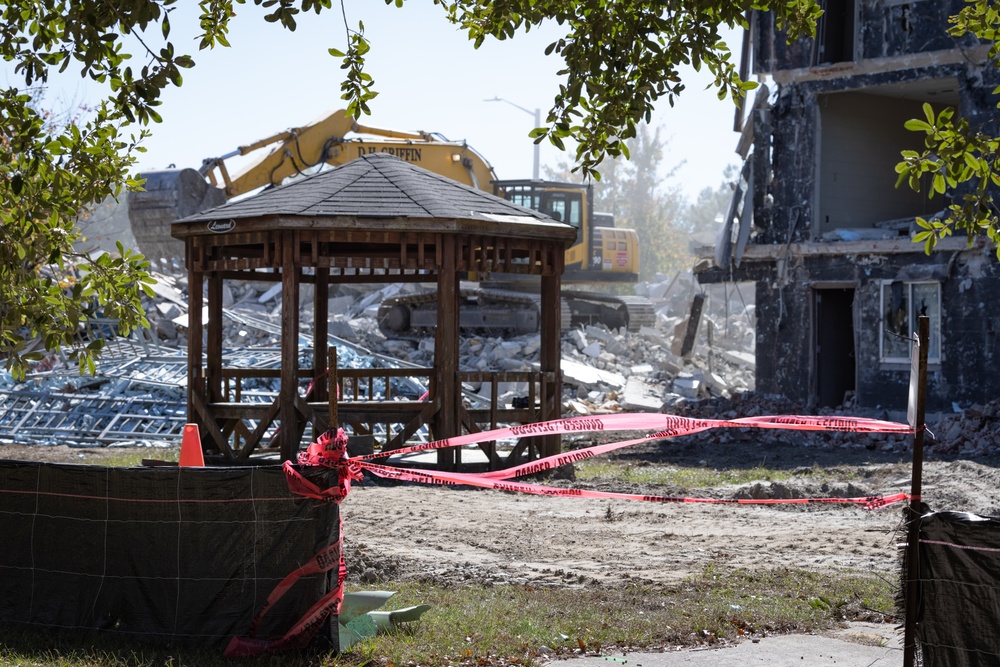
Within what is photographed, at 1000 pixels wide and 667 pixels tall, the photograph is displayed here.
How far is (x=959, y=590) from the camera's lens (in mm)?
5445

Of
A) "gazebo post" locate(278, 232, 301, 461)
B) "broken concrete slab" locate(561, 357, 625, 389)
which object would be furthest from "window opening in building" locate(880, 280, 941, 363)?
"gazebo post" locate(278, 232, 301, 461)

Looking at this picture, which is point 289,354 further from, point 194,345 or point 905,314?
point 905,314

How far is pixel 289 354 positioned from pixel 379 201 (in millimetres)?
2195

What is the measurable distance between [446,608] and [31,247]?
3750 millimetres

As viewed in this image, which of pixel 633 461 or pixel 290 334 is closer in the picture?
pixel 290 334

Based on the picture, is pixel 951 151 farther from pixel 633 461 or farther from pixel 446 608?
pixel 633 461

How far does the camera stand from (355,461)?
6949mm

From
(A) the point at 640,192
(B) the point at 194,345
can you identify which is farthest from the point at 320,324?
(A) the point at 640,192

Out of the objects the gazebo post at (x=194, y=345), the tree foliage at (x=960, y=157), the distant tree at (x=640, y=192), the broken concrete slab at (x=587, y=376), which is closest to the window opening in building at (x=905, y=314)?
the broken concrete slab at (x=587, y=376)

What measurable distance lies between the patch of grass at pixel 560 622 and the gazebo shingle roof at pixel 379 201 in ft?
21.3

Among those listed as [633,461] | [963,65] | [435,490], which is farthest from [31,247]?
[963,65]

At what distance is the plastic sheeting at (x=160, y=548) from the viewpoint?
6801 millimetres

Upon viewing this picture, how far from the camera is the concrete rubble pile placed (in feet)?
72.4

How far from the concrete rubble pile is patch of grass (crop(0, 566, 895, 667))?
Answer: 13.7 metres
